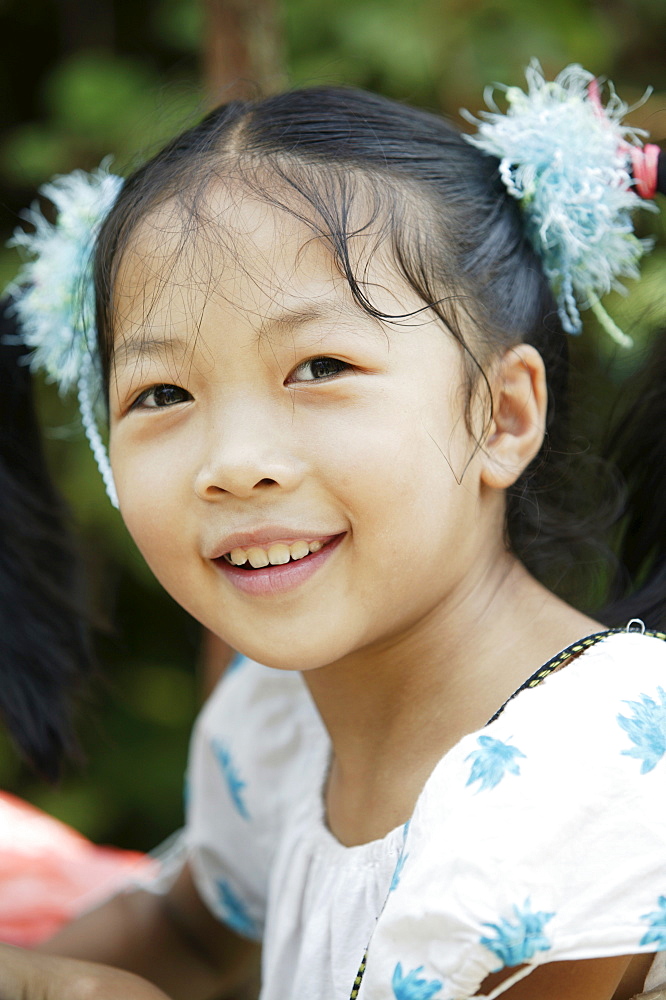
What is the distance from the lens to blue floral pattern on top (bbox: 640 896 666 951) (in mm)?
789

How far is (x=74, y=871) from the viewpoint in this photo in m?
1.63

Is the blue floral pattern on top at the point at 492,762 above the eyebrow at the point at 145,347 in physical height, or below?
below

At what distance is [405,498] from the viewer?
978 millimetres

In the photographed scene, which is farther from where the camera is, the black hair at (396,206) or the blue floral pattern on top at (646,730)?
the black hair at (396,206)

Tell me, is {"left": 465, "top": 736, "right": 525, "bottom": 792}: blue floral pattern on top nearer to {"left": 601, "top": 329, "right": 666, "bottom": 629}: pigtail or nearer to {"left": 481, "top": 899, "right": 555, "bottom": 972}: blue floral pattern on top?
{"left": 481, "top": 899, "right": 555, "bottom": 972}: blue floral pattern on top

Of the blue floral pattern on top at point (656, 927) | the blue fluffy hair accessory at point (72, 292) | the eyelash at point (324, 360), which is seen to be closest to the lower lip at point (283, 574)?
the eyelash at point (324, 360)

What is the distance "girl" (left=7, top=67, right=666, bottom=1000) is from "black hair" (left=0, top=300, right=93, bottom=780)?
0.26m

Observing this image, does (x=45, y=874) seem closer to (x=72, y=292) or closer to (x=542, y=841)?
(x=72, y=292)

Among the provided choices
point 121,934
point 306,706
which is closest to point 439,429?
point 306,706

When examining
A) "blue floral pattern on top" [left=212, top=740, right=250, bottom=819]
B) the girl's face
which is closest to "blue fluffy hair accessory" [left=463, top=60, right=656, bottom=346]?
the girl's face

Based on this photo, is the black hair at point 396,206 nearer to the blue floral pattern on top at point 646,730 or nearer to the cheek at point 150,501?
the cheek at point 150,501

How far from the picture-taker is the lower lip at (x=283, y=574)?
990 millimetres

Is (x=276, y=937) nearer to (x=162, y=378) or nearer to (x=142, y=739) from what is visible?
(x=162, y=378)

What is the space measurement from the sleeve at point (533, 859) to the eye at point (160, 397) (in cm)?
43
